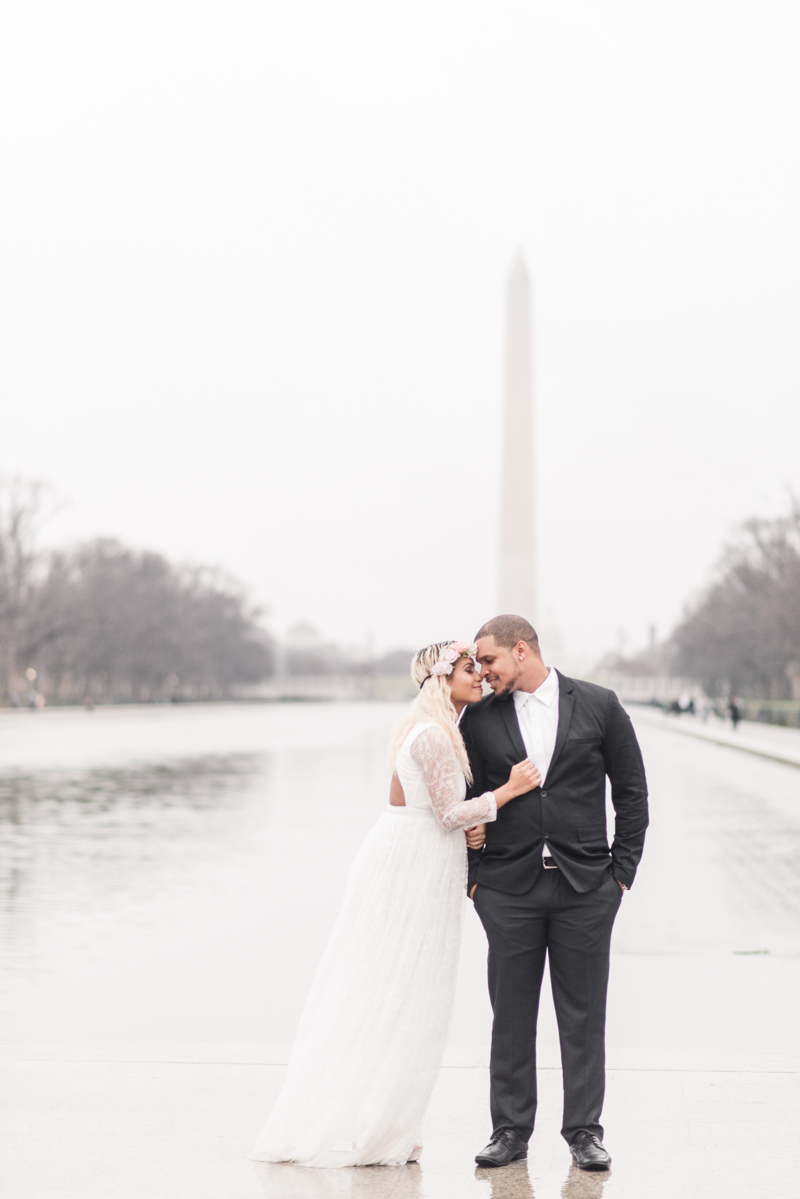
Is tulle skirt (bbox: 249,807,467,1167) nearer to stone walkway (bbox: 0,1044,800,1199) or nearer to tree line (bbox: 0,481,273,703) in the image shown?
stone walkway (bbox: 0,1044,800,1199)

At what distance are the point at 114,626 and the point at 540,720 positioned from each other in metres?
104

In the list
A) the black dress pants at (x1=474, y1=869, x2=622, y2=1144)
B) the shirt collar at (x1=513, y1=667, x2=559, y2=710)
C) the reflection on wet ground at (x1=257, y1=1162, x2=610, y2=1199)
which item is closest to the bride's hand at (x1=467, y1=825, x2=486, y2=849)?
the black dress pants at (x1=474, y1=869, x2=622, y2=1144)

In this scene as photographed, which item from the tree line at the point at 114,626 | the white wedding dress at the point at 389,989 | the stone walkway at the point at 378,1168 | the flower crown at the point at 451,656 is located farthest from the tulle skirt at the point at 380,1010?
the tree line at the point at 114,626

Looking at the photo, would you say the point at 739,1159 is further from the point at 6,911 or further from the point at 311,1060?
A: the point at 6,911

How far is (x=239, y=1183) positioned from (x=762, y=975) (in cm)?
503

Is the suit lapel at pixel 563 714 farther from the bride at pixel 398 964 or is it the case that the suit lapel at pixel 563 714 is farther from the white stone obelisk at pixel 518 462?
the white stone obelisk at pixel 518 462

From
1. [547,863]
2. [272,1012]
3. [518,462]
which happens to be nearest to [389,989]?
[547,863]

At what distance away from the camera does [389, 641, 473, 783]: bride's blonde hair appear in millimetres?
5062

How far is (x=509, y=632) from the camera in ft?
16.8

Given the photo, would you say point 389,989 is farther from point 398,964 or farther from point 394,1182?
point 394,1182

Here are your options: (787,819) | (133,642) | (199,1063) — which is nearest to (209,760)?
(787,819)

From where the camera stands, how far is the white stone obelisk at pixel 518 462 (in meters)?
40.1

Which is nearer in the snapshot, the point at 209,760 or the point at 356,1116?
the point at 356,1116

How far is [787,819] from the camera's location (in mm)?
18984
